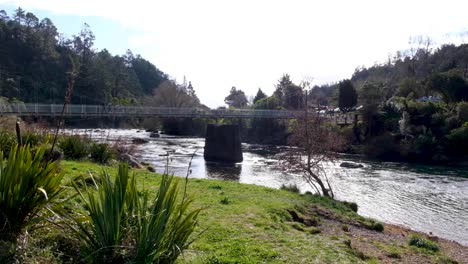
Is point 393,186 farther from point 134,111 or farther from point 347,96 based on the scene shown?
point 347,96

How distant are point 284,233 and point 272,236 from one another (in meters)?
0.75

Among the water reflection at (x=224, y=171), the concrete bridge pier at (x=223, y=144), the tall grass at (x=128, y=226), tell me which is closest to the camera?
the tall grass at (x=128, y=226)

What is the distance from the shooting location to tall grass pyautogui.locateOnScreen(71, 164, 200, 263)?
172 inches

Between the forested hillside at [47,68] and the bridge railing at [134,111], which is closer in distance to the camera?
the bridge railing at [134,111]

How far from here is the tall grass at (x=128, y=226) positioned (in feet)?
14.3

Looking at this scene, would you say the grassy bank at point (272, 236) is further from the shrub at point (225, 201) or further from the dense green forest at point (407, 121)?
the dense green forest at point (407, 121)

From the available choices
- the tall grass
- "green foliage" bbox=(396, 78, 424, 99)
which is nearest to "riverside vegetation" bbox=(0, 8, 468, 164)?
"green foliage" bbox=(396, 78, 424, 99)

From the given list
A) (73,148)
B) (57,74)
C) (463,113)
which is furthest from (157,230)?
(57,74)

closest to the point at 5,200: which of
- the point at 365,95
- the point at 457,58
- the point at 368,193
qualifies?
the point at 368,193

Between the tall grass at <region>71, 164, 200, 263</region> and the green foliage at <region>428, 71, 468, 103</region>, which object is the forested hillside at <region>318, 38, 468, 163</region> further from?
the tall grass at <region>71, 164, 200, 263</region>

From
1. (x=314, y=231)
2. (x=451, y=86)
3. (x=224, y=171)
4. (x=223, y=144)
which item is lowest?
(x=224, y=171)

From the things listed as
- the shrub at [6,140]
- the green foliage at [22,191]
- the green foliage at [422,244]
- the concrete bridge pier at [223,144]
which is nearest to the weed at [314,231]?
the green foliage at [422,244]

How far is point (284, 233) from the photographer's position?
8992 mm

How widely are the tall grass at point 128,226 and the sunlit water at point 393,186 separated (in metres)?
8.47
